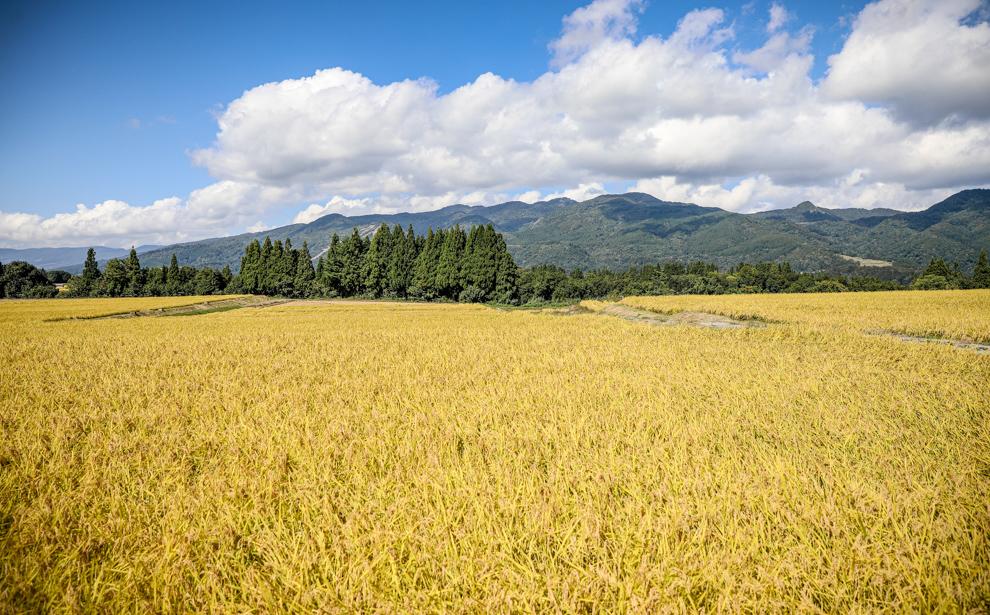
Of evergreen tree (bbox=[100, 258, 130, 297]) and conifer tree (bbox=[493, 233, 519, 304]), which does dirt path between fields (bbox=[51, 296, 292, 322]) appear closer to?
conifer tree (bbox=[493, 233, 519, 304])

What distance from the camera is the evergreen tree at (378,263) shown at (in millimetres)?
76875

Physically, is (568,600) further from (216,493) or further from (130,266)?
(130,266)

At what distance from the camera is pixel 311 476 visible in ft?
14.1

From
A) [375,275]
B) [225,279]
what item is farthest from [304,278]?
[225,279]

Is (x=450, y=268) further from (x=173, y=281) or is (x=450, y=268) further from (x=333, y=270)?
(x=173, y=281)

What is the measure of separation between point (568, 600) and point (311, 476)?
2869mm

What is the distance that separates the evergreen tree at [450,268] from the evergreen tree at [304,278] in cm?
2558

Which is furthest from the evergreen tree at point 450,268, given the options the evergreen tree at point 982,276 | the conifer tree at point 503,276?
the evergreen tree at point 982,276

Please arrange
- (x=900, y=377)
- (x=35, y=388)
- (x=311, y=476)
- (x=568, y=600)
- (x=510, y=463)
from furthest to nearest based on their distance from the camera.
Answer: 1. (x=900, y=377)
2. (x=35, y=388)
3. (x=510, y=463)
4. (x=311, y=476)
5. (x=568, y=600)

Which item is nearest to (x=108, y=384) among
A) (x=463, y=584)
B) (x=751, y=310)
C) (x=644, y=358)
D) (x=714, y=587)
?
(x=463, y=584)

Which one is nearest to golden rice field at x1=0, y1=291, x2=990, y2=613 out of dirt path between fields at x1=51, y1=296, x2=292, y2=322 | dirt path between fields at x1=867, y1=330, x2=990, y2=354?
dirt path between fields at x1=867, y1=330, x2=990, y2=354

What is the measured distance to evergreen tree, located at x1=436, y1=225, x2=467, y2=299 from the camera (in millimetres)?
71000

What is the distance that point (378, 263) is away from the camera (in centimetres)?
7688

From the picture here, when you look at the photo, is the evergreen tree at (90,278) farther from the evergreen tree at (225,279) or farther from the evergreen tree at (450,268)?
the evergreen tree at (450,268)
